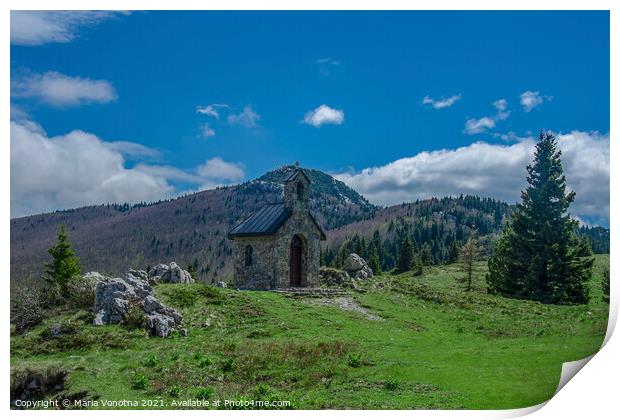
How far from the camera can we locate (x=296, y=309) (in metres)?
29.5

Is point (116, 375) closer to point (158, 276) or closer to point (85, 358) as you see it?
point (85, 358)

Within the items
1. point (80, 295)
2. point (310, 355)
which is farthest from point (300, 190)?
point (310, 355)

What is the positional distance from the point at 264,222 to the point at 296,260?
3.14 m

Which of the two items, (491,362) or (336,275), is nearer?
(491,362)

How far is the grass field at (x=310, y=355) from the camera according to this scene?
1720 centimetres

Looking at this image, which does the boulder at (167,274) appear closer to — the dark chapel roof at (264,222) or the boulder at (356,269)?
the dark chapel roof at (264,222)

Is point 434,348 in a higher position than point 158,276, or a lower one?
lower

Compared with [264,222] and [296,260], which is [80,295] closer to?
[264,222]

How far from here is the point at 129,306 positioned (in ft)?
80.7

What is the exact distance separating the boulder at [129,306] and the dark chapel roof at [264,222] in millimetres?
10725

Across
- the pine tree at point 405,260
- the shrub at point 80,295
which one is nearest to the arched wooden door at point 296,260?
the shrub at point 80,295
